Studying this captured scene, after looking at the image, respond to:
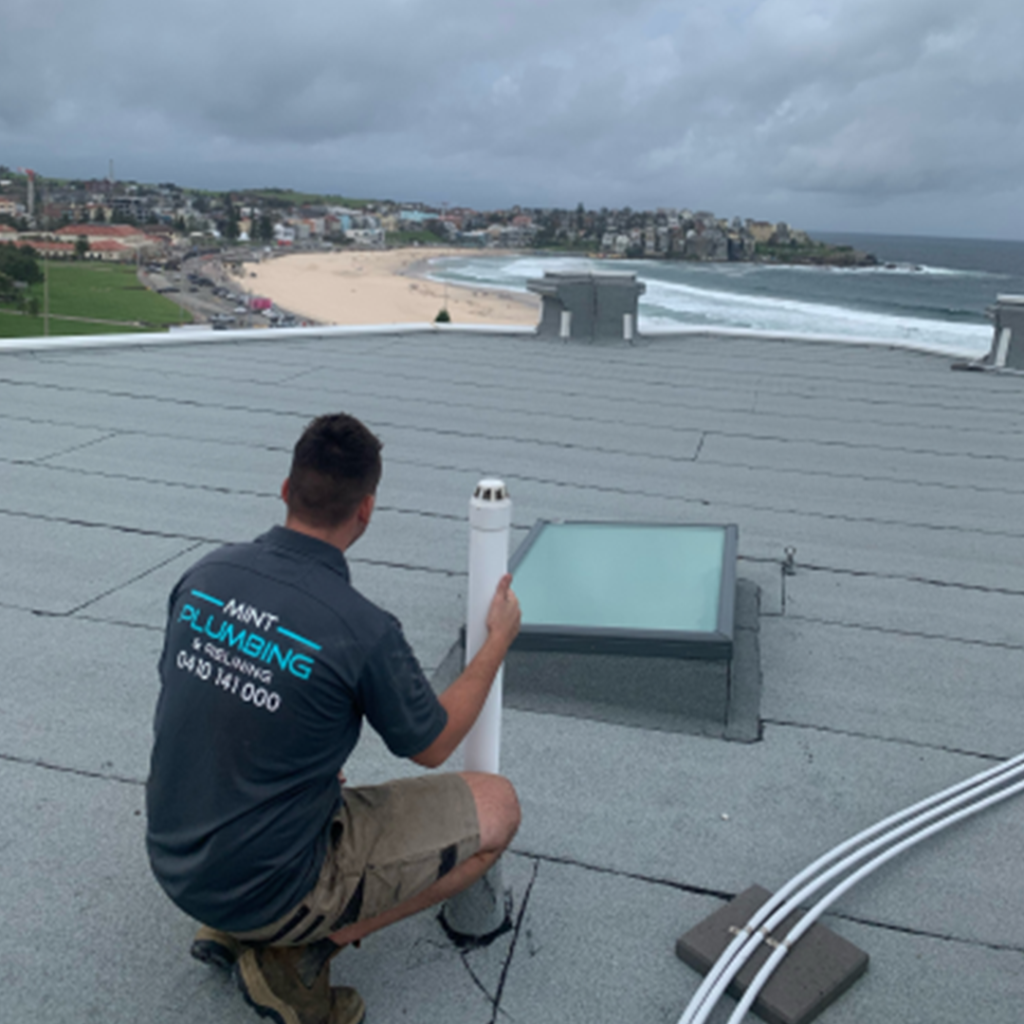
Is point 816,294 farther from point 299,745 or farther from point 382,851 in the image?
point 299,745

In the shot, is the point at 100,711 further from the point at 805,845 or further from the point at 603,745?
the point at 805,845

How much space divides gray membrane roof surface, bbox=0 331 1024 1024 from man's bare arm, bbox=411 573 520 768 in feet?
1.90

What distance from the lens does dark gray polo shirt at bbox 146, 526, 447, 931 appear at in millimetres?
1766

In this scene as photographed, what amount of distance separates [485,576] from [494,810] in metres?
0.50

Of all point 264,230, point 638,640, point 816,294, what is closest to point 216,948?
point 638,640

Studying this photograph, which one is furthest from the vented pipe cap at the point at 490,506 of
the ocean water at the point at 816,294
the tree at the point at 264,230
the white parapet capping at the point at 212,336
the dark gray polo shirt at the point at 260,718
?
→ the tree at the point at 264,230

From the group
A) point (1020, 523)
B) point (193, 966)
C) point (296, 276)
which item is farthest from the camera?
point (296, 276)

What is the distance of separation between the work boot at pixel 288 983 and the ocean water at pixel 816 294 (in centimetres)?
2357

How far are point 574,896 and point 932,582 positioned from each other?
277 centimetres

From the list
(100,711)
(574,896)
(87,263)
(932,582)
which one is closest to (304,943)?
(574,896)

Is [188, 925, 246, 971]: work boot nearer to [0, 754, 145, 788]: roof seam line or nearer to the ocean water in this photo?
[0, 754, 145, 788]: roof seam line

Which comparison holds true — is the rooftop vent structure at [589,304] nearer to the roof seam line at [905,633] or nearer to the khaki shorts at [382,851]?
the roof seam line at [905,633]

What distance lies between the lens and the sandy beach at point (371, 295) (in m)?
53.4

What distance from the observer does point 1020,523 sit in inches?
210
